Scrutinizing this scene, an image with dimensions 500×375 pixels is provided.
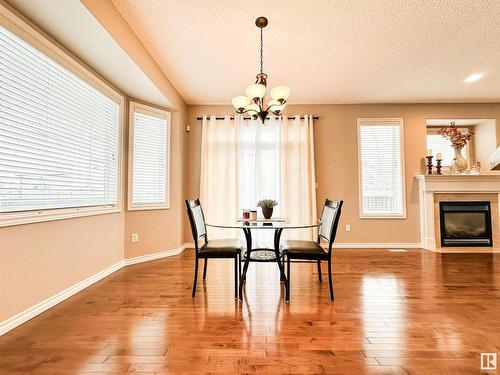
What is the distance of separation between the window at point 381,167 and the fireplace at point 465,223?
75cm

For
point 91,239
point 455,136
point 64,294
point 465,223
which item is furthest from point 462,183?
point 64,294

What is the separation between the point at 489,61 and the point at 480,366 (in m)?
3.57

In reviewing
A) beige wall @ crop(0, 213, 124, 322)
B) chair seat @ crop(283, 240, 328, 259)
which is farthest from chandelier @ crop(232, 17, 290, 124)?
beige wall @ crop(0, 213, 124, 322)

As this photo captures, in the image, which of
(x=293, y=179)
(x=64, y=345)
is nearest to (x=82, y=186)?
(x=64, y=345)

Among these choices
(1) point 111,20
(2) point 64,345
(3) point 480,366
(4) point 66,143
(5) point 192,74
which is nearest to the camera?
(3) point 480,366

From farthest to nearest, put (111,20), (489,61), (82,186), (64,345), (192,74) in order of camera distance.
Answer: (192,74)
(489,61)
(82,186)
(111,20)
(64,345)

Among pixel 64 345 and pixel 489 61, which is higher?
pixel 489 61

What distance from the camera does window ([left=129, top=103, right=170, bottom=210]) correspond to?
382 cm

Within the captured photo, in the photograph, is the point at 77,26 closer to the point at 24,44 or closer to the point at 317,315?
the point at 24,44

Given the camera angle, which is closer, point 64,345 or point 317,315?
point 64,345

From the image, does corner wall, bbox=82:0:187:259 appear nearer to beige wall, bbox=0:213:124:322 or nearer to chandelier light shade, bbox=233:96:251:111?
beige wall, bbox=0:213:124:322

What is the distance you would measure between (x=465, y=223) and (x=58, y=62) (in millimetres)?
6179

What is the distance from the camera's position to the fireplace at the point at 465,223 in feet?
15.1

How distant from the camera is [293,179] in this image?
4660 mm
